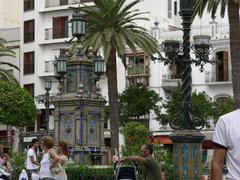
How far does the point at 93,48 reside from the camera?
113 ft

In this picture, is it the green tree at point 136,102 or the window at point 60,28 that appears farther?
the window at point 60,28

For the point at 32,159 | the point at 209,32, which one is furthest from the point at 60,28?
the point at 32,159

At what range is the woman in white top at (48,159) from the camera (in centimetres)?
1277

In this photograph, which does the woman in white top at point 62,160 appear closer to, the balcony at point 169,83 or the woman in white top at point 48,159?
the woman in white top at point 48,159

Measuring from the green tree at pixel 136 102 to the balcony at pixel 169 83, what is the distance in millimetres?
3197

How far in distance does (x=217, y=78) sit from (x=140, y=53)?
657 centimetres

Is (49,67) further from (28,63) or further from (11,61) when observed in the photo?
(11,61)

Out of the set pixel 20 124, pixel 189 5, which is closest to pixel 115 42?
pixel 20 124

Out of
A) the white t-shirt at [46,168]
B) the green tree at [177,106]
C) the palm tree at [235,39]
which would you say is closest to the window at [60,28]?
the green tree at [177,106]

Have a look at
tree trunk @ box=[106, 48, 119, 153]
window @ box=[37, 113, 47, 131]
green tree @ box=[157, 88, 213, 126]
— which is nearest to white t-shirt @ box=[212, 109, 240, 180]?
tree trunk @ box=[106, 48, 119, 153]

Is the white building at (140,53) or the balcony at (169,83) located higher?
the white building at (140,53)

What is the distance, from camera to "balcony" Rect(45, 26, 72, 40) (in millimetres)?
59000

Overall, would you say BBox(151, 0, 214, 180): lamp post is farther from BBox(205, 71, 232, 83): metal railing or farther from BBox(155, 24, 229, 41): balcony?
BBox(155, 24, 229, 41): balcony

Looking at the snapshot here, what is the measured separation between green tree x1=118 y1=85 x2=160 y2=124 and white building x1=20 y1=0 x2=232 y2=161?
2.84 m
